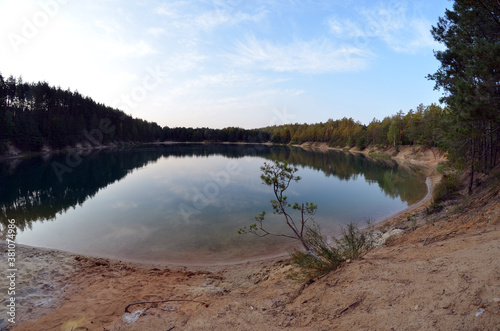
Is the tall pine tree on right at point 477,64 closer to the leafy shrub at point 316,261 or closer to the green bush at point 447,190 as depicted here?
the green bush at point 447,190

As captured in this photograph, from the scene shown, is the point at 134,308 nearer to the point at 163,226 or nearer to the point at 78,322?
the point at 78,322

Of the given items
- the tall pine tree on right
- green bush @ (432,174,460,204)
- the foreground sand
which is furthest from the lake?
the tall pine tree on right

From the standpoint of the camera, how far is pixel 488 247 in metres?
5.03

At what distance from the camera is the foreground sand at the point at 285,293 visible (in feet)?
12.0

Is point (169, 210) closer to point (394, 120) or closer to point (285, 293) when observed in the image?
point (285, 293)

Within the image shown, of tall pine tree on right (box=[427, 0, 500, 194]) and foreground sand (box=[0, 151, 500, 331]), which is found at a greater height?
tall pine tree on right (box=[427, 0, 500, 194])

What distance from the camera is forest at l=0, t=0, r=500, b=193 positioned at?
29.8ft

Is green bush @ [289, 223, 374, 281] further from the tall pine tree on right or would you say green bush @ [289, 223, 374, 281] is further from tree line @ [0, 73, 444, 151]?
tree line @ [0, 73, 444, 151]

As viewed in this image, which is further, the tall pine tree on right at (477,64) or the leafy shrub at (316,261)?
the tall pine tree on right at (477,64)

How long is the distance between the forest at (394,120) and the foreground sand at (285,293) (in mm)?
3989

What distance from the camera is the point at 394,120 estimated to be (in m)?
71.6

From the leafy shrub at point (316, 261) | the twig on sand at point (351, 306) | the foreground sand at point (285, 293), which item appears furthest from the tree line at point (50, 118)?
the twig on sand at point (351, 306)

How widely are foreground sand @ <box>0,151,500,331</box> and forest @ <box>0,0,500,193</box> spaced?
3.99 metres

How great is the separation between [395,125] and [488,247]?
72281 mm
